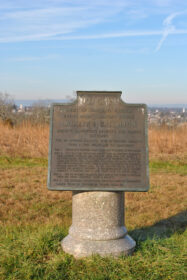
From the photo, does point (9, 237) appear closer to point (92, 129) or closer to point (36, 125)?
point (92, 129)

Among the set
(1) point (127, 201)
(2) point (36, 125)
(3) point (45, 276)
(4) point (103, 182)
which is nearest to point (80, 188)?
(4) point (103, 182)

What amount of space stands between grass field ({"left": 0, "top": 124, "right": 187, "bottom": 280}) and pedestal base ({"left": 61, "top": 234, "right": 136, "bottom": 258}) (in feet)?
0.25

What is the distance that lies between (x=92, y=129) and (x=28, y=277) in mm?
1699

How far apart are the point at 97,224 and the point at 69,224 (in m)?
1.68

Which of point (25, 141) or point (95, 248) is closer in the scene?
point (95, 248)

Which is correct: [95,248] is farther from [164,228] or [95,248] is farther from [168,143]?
[168,143]

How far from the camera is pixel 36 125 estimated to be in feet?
51.6

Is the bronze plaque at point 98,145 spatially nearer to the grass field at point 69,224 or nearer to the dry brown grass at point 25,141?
the grass field at point 69,224

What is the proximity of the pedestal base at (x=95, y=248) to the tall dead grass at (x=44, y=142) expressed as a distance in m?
8.52

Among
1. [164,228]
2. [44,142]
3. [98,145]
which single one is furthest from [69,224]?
[44,142]

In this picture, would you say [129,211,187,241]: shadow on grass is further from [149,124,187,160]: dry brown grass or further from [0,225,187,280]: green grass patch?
[149,124,187,160]: dry brown grass

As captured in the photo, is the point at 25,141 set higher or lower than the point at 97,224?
higher

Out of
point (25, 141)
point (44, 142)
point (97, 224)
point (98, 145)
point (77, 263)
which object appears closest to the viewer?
point (77, 263)

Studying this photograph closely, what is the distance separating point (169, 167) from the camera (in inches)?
455
